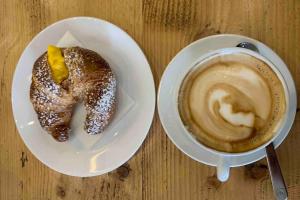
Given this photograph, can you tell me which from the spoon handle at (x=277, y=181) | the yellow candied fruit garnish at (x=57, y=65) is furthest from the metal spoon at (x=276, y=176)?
the yellow candied fruit garnish at (x=57, y=65)

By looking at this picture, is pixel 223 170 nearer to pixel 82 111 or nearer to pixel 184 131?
pixel 184 131

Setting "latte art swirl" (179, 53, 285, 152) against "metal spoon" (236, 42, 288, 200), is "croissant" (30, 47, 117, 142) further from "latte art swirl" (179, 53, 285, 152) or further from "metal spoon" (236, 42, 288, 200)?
"metal spoon" (236, 42, 288, 200)

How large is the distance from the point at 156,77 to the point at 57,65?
22 centimetres

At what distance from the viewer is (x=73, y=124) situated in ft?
3.47

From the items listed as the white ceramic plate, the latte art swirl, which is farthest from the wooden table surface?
the latte art swirl

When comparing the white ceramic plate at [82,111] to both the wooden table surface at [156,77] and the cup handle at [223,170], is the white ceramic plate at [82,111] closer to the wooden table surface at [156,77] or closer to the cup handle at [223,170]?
the wooden table surface at [156,77]

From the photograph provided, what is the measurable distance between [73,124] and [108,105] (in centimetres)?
12

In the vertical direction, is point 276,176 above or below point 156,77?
below

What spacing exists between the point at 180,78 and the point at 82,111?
0.85 ft

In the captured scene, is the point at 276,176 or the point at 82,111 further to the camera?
the point at 82,111

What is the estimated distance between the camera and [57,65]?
992mm

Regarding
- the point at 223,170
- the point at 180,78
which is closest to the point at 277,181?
the point at 223,170

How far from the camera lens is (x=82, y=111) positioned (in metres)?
1.06

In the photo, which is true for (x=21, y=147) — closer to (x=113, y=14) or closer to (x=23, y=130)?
(x=23, y=130)
